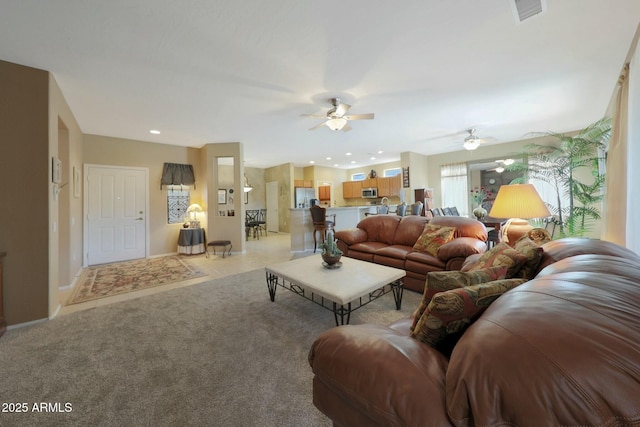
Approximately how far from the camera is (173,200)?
566cm

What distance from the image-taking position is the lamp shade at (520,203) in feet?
7.38

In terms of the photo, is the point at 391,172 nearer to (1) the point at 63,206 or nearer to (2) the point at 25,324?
(1) the point at 63,206

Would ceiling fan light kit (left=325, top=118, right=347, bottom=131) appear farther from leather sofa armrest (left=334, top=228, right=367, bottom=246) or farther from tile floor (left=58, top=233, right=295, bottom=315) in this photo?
tile floor (left=58, top=233, right=295, bottom=315)

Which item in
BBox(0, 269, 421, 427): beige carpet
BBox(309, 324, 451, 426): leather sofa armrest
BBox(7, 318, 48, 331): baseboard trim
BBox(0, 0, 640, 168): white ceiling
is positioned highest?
BBox(0, 0, 640, 168): white ceiling

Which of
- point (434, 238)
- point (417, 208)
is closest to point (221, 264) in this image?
point (434, 238)

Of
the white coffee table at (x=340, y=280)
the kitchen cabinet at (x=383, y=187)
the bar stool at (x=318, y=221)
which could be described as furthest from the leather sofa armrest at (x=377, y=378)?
the kitchen cabinet at (x=383, y=187)

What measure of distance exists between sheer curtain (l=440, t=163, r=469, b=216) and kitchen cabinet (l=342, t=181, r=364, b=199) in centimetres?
314

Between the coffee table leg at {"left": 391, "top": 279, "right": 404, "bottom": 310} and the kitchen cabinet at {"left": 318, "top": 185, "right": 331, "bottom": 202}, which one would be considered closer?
the coffee table leg at {"left": 391, "top": 279, "right": 404, "bottom": 310}

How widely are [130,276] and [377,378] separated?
4.67 m

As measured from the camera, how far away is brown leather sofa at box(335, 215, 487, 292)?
2836 mm

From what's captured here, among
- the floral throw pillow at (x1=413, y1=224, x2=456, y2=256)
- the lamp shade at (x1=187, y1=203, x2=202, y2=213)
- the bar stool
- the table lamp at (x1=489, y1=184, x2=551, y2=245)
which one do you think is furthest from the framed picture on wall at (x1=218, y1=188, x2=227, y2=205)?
the table lamp at (x1=489, y1=184, x2=551, y2=245)

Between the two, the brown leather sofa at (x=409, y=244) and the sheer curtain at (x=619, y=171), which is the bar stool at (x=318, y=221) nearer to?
the brown leather sofa at (x=409, y=244)

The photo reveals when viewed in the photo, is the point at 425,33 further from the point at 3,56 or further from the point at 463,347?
the point at 3,56

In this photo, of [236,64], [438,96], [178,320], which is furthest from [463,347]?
[438,96]
